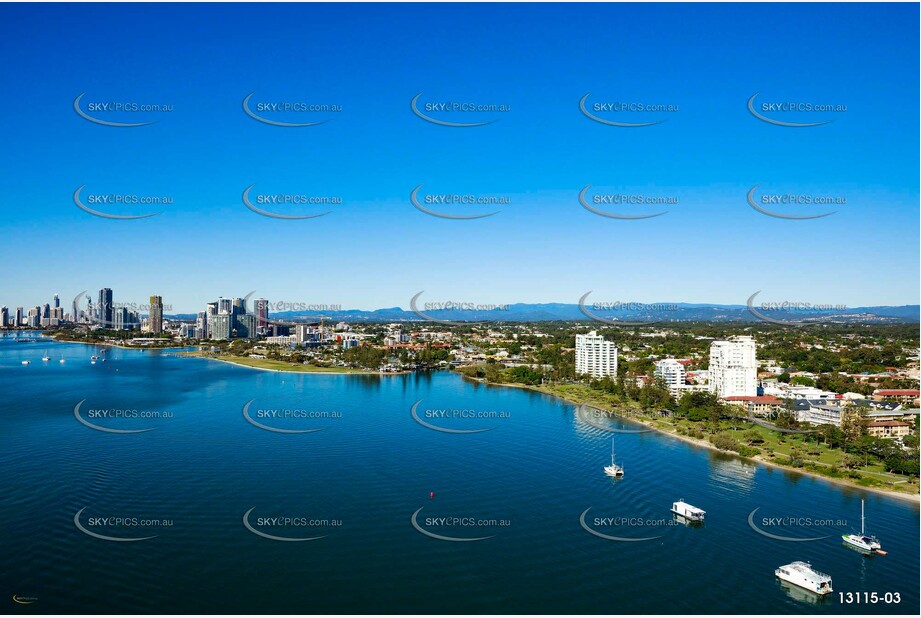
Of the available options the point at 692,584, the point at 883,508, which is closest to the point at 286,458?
the point at 692,584

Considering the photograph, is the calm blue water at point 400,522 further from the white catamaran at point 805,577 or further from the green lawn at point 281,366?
the green lawn at point 281,366

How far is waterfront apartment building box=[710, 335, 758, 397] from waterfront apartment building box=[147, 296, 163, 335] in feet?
86.9

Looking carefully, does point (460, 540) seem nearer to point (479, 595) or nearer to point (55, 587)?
point (479, 595)

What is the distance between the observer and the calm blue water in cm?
384

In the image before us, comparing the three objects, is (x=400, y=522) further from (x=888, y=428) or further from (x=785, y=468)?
(x=888, y=428)

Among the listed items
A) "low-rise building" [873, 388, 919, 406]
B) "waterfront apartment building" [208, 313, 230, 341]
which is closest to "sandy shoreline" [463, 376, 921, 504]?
"low-rise building" [873, 388, 919, 406]

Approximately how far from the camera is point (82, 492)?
5527 mm

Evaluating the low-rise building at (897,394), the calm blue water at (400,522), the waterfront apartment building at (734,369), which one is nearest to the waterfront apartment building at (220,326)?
the calm blue water at (400,522)

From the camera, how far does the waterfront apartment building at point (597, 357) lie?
15.4 meters

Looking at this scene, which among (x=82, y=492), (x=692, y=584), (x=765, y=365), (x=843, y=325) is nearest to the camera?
(x=692, y=584)

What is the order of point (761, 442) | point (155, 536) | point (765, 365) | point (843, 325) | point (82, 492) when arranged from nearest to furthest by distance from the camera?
point (155, 536)
point (82, 492)
point (761, 442)
point (765, 365)
point (843, 325)

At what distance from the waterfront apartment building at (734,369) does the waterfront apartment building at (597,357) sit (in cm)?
304

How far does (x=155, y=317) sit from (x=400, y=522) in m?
30.7

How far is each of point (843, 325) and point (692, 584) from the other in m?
28.3
